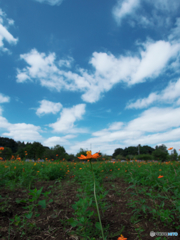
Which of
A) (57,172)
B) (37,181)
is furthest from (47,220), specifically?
(57,172)

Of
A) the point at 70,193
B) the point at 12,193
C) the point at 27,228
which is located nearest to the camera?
the point at 27,228

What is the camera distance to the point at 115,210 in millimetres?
2301

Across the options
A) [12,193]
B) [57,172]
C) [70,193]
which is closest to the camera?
[12,193]

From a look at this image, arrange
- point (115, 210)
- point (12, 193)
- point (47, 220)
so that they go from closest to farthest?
point (47, 220) < point (115, 210) < point (12, 193)

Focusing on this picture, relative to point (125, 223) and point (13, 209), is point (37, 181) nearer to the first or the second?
point (13, 209)

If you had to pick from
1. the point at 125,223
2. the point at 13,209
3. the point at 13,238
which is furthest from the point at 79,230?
the point at 13,209

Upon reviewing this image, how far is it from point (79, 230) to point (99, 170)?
3.02 m

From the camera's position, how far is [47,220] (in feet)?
6.80

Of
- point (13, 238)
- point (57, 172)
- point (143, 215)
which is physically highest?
point (57, 172)

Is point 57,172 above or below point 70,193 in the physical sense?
above

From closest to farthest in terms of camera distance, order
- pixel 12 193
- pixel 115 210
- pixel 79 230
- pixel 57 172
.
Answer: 1. pixel 79 230
2. pixel 115 210
3. pixel 12 193
4. pixel 57 172

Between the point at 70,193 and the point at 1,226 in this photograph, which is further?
the point at 70,193

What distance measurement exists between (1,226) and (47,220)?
2.04 ft

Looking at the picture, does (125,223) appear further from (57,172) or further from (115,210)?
(57,172)
